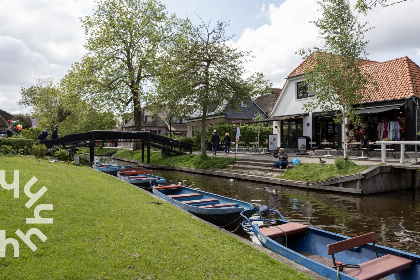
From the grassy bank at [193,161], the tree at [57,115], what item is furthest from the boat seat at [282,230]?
the tree at [57,115]

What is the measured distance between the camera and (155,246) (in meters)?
5.31

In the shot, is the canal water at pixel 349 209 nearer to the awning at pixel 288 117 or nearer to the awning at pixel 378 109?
the awning at pixel 378 109

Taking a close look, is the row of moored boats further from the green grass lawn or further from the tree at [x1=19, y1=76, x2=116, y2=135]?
the tree at [x1=19, y1=76, x2=116, y2=135]

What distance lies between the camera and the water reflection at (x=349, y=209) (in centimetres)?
908

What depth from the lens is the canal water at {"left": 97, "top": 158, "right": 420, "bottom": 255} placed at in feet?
29.8

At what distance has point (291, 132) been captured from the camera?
28547mm

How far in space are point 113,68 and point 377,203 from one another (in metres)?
25.2

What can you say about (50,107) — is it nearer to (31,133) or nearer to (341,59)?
(31,133)

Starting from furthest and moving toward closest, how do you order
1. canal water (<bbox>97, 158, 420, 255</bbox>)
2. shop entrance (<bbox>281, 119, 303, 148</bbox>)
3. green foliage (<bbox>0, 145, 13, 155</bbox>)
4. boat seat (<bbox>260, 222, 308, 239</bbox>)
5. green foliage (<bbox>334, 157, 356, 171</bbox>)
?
shop entrance (<bbox>281, 119, 303, 148</bbox>)
green foliage (<bbox>334, 157, 356, 171</bbox>)
green foliage (<bbox>0, 145, 13, 155</bbox>)
canal water (<bbox>97, 158, 420, 255</bbox>)
boat seat (<bbox>260, 222, 308, 239</bbox>)

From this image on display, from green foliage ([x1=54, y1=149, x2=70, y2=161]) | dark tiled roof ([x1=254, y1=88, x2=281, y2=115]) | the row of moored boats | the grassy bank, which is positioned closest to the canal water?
the row of moored boats

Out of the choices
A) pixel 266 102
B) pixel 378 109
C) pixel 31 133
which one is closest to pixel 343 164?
pixel 378 109

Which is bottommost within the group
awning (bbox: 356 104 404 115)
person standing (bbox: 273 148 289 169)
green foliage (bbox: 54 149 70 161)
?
person standing (bbox: 273 148 289 169)

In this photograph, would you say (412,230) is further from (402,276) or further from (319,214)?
(402,276)

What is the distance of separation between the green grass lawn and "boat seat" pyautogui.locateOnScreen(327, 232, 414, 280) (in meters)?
0.79
